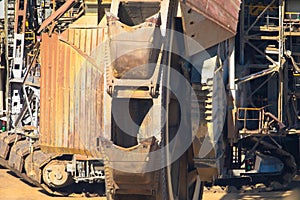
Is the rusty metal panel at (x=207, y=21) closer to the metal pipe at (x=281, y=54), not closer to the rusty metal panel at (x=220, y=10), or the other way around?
the rusty metal panel at (x=220, y=10)

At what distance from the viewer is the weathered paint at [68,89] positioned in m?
18.3

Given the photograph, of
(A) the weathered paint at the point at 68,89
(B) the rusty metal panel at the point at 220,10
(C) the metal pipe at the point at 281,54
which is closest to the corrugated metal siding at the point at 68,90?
(A) the weathered paint at the point at 68,89

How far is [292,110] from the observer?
1089 inches

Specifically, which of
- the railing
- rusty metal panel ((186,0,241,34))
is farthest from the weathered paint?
the railing

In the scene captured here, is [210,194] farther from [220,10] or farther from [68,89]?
[220,10]

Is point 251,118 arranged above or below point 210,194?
above

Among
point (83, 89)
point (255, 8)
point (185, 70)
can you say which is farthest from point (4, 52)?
point (185, 70)

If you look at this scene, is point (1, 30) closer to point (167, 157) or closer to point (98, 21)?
point (98, 21)

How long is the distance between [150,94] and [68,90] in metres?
6.80

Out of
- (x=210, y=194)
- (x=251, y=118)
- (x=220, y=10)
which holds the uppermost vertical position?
(x=220, y=10)

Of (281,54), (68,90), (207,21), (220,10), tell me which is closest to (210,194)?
(281,54)

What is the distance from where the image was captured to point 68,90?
19656mm

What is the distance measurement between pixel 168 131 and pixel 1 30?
68.2 ft

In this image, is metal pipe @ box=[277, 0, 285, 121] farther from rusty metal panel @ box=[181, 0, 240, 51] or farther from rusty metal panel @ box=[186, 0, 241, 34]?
rusty metal panel @ box=[181, 0, 240, 51]
